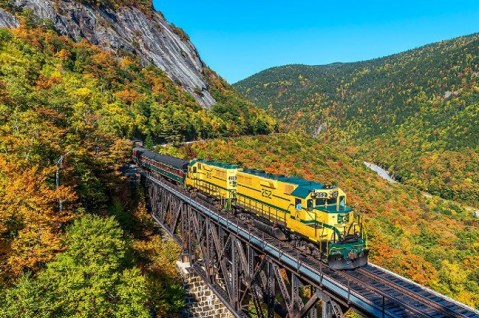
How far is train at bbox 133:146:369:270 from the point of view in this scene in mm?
19406

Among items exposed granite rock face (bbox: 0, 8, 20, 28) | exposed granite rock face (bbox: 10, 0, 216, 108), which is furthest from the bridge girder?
exposed granite rock face (bbox: 10, 0, 216, 108)

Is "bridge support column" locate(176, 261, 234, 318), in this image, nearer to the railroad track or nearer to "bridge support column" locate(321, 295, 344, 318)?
the railroad track

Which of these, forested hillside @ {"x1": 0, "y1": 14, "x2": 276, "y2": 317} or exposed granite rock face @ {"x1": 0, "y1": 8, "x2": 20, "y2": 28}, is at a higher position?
exposed granite rock face @ {"x1": 0, "y1": 8, "x2": 20, "y2": 28}

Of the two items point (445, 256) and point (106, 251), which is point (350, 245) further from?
point (445, 256)

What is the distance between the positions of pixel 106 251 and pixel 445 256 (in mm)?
65446

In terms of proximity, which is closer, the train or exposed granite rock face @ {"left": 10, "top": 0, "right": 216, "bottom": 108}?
the train

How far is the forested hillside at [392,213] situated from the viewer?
177 ft

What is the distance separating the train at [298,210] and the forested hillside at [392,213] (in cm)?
3086

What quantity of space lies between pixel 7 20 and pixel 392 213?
108 metres

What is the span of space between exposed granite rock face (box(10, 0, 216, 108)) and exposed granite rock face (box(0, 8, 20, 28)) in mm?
8912

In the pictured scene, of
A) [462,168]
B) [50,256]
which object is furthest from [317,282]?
[462,168]

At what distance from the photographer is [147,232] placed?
143 feet

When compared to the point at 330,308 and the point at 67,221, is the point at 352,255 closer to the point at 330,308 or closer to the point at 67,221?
the point at 330,308

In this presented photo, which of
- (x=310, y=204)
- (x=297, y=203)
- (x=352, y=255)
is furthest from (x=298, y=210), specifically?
(x=352, y=255)
